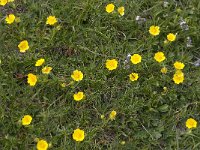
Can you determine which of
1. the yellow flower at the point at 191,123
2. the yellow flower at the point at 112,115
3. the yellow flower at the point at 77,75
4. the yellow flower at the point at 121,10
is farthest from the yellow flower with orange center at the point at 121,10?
the yellow flower at the point at 191,123

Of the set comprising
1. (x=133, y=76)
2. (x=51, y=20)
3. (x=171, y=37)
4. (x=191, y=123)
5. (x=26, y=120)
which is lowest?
(x=191, y=123)

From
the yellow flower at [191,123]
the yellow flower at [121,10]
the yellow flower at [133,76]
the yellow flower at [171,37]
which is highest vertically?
the yellow flower at [121,10]

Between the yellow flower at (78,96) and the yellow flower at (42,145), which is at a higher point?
the yellow flower at (78,96)

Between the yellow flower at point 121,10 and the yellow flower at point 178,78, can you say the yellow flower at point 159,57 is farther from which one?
the yellow flower at point 121,10

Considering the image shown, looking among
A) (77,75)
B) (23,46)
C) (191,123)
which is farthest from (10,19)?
(191,123)

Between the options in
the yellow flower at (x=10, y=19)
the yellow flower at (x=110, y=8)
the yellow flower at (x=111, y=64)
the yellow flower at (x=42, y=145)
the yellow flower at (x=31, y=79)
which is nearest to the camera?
the yellow flower at (x=42, y=145)

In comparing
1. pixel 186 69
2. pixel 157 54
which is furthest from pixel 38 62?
pixel 186 69

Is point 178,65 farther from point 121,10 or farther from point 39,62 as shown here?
point 39,62

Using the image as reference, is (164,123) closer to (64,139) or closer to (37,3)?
(64,139)
